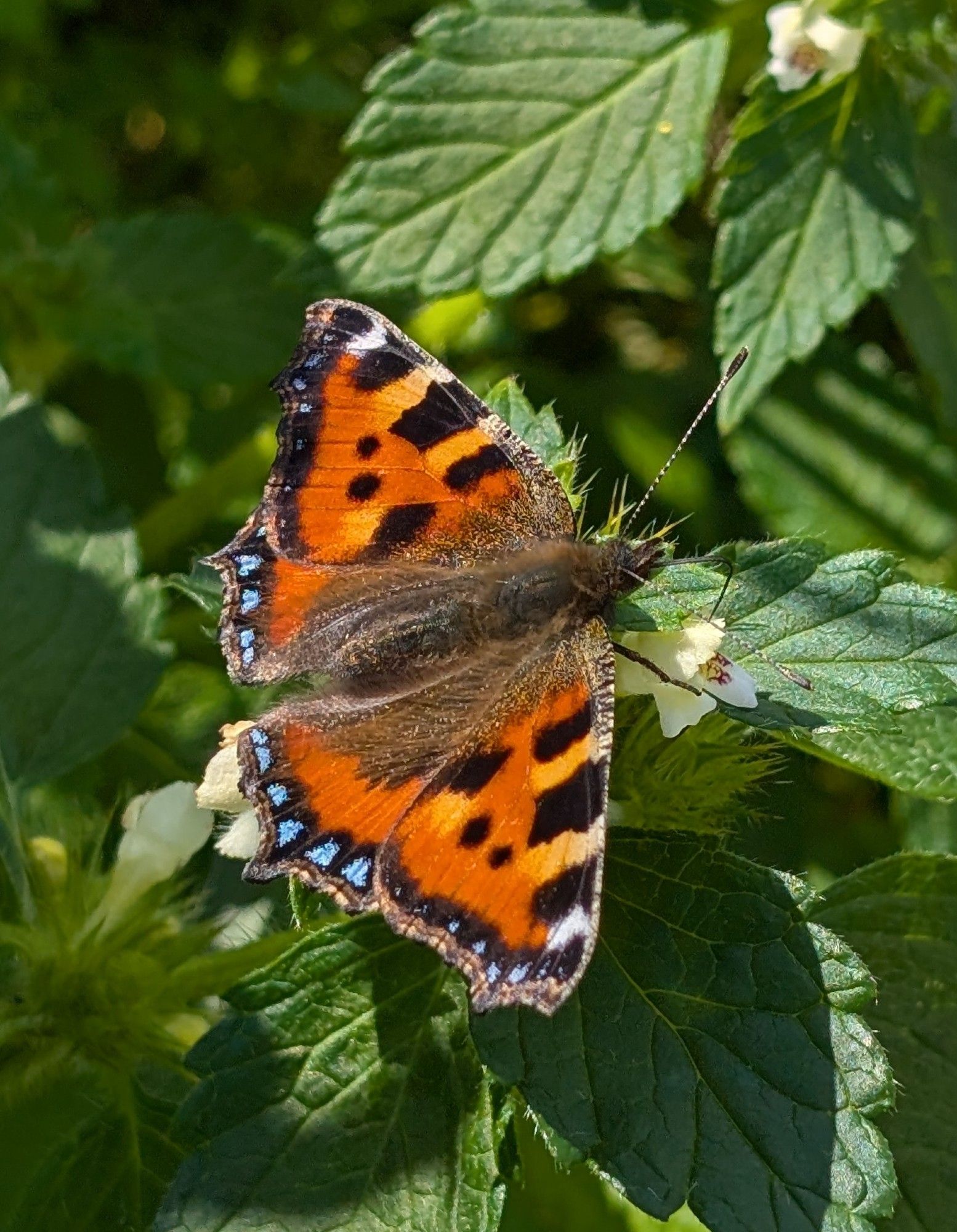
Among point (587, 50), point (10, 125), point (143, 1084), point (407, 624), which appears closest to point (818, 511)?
point (587, 50)

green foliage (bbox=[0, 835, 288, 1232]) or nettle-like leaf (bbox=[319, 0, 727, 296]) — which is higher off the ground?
nettle-like leaf (bbox=[319, 0, 727, 296])

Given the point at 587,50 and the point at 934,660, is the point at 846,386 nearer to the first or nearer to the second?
the point at 587,50

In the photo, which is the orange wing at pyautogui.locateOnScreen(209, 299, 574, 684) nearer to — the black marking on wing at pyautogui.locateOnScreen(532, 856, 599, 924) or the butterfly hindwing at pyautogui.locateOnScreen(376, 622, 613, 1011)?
the butterfly hindwing at pyautogui.locateOnScreen(376, 622, 613, 1011)

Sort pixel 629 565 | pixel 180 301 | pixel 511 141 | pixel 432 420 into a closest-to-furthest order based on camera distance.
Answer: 1. pixel 629 565
2. pixel 432 420
3. pixel 511 141
4. pixel 180 301

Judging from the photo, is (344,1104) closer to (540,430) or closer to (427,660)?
(427,660)

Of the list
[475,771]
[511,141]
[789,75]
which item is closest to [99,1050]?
[475,771]

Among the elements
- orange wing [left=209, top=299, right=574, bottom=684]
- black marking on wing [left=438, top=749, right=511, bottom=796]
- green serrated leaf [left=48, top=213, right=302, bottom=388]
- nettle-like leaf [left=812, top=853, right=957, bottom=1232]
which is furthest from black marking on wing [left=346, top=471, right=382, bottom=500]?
green serrated leaf [left=48, top=213, right=302, bottom=388]
